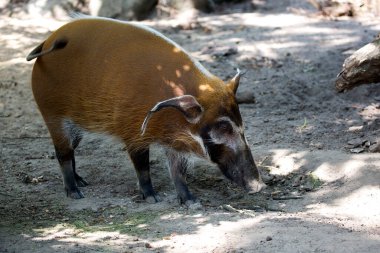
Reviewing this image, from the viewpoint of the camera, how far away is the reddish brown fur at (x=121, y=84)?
6328 millimetres

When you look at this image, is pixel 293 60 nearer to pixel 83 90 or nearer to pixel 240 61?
pixel 240 61

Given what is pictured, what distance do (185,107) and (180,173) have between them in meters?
0.74

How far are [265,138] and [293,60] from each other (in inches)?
97.8

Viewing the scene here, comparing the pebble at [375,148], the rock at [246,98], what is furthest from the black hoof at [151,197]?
the rock at [246,98]

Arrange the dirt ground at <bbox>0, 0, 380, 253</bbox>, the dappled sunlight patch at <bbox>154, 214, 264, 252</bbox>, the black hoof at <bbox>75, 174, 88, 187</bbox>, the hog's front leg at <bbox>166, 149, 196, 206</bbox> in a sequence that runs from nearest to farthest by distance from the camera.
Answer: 1. the dappled sunlight patch at <bbox>154, 214, 264, 252</bbox>
2. the dirt ground at <bbox>0, 0, 380, 253</bbox>
3. the hog's front leg at <bbox>166, 149, 196, 206</bbox>
4. the black hoof at <bbox>75, 174, 88, 187</bbox>

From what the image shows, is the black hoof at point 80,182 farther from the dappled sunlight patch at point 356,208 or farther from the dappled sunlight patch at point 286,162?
the dappled sunlight patch at point 356,208

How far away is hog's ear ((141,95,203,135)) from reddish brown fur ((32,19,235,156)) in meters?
0.08

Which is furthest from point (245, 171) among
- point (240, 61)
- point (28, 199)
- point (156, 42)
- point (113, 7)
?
point (113, 7)

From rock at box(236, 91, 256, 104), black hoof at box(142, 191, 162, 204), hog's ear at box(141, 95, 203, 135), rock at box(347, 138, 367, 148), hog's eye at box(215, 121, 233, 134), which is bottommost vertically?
rock at box(236, 91, 256, 104)

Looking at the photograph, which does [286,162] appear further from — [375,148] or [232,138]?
[232,138]

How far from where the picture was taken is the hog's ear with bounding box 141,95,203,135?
601 cm

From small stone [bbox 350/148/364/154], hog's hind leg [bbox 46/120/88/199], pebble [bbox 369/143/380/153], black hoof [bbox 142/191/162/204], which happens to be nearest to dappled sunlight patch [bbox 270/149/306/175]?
small stone [bbox 350/148/364/154]

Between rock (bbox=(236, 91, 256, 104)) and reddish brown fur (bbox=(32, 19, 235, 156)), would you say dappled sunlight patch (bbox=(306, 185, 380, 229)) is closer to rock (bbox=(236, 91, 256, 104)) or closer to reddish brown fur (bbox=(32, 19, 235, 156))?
reddish brown fur (bbox=(32, 19, 235, 156))

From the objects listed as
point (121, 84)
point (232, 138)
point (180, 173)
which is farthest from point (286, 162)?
point (121, 84)
